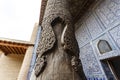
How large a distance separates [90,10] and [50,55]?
239cm

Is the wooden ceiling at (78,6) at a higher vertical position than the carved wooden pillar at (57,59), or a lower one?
higher

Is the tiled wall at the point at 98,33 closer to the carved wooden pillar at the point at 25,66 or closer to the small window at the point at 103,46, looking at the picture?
the small window at the point at 103,46

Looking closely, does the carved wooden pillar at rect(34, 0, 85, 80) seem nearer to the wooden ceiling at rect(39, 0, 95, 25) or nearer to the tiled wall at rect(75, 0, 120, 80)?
the tiled wall at rect(75, 0, 120, 80)

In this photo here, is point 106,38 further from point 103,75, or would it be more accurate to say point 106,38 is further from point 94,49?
point 103,75

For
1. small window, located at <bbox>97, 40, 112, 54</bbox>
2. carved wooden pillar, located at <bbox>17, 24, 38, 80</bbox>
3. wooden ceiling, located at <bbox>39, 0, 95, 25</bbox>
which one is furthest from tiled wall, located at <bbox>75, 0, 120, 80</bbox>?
carved wooden pillar, located at <bbox>17, 24, 38, 80</bbox>

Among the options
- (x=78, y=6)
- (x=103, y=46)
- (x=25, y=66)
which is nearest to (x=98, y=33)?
(x=103, y=46)

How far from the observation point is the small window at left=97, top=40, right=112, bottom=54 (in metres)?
1.83

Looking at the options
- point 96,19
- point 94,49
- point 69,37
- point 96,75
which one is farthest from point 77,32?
point 69,37

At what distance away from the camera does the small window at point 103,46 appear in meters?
1.83

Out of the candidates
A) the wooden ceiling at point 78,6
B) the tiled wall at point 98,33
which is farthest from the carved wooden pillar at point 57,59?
the wooden ceiling at point 78,6

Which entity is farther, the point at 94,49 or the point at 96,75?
the point at 94,49

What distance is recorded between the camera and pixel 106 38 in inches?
75.8

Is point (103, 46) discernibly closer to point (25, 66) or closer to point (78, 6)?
point (78, 6)

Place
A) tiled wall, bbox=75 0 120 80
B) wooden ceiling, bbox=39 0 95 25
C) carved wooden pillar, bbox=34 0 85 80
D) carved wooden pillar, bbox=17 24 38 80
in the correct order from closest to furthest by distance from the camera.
Answer: carved wooden pillar, bbox=34 0 85 80, tiled wall, bbox=75 0 120 80, carved wooden pillar, bbox=17 24 38 80, wooden ceiling, bbox=39 0 95 25
